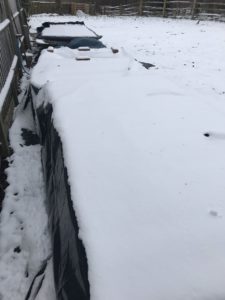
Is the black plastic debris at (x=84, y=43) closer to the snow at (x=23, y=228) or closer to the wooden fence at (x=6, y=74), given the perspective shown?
the wooden fence at (x=6, y=74)

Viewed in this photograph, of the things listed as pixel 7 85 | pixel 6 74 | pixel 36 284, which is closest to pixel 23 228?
pixel 36 284

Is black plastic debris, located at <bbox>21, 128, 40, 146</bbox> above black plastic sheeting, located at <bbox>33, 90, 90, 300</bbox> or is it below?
below

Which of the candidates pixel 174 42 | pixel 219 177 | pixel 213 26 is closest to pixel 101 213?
pixel 219 177

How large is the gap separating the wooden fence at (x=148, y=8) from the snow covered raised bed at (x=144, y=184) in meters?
10.8

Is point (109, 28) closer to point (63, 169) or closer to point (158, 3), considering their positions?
point (158, 3)

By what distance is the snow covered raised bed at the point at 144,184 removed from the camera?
4.57ft

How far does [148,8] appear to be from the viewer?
58.3 feet

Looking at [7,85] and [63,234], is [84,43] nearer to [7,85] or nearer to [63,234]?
[7,85]

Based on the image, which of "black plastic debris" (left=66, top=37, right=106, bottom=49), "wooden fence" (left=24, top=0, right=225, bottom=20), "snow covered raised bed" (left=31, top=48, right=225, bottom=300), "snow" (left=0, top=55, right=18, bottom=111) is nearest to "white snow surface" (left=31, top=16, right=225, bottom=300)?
"snow covered raised bed" (left=31, top=48, right=225, bottom=300)

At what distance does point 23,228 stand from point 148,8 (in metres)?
17.8

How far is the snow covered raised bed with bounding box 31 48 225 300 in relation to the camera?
54.8 inches

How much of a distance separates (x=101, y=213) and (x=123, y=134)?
961 mm

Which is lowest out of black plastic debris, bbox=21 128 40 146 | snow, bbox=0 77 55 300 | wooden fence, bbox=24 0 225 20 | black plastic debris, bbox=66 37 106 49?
wooden fence, bbox=24 0 225 20

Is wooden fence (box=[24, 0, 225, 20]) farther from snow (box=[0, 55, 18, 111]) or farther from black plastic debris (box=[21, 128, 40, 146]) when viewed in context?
black plastic debris (box=[21, 128, 40, 146])
